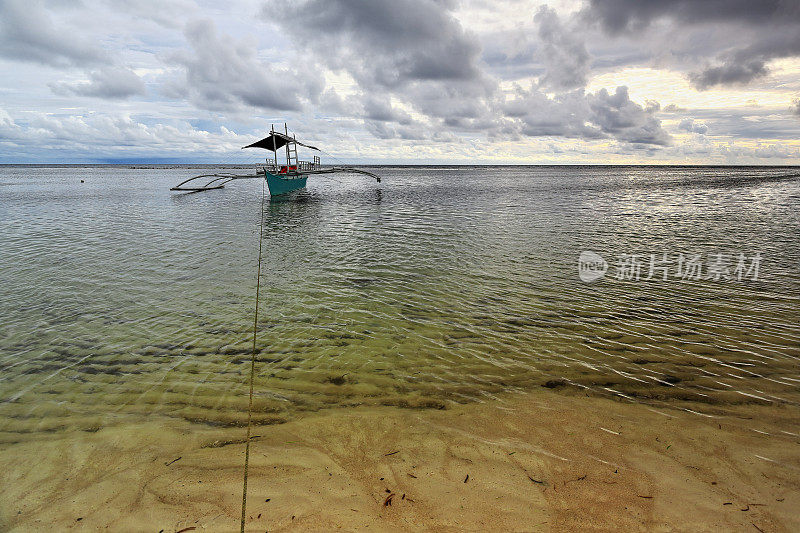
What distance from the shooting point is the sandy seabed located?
3.74m

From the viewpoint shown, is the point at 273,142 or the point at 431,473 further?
the point at 273,142

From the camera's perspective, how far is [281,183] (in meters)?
49.0

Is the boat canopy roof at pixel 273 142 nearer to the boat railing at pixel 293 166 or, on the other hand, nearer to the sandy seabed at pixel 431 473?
the boat railing at pixel 293 166

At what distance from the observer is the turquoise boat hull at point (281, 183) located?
46.1 metres

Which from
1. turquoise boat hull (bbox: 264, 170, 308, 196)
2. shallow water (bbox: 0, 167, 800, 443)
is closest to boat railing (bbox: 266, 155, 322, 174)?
turquoise boat hull (bbox: 264, 170, 308, 196)

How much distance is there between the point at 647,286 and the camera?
11.7 meters

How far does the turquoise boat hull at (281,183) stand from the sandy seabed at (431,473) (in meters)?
43.5

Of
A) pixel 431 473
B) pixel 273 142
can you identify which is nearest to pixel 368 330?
pixel 431 473

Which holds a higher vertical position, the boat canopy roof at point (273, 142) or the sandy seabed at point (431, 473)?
the boat canopy roof at point (273, 142)

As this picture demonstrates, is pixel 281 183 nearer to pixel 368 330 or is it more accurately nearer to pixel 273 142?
pixel 273 142

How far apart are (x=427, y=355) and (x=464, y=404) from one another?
1.75 m

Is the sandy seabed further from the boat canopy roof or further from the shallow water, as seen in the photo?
the boat canopy roof

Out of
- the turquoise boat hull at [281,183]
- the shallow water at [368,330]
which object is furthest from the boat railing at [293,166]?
the shallow water at [368,330]

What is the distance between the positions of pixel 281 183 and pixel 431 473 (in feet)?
163
